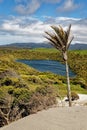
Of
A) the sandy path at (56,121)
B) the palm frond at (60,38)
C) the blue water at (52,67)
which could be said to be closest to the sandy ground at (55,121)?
the sandy path at (56,121)

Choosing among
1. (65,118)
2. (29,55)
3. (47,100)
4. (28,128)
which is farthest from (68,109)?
(29,55)

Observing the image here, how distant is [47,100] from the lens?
21.9 meters

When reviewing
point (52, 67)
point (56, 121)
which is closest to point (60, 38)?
point (56, 121)

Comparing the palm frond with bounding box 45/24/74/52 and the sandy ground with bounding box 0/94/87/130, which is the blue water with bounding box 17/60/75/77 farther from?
the sandy ground with bounding box 0/94/87/130

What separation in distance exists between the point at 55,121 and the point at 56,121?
0.04m

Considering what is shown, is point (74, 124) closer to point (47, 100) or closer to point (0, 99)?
point (47, 100)

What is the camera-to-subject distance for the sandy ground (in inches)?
554

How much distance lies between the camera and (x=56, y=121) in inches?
581

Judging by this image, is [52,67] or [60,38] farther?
[52,67]

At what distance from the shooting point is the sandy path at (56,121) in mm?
14070

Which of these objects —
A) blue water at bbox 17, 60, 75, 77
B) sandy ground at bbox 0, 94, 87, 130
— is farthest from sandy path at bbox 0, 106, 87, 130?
blue water at bbox 17, 60, 75, 77

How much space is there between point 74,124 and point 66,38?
11.1 metres

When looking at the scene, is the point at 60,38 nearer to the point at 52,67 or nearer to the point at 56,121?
the point at 56,121

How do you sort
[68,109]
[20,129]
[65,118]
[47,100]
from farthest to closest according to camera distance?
[47,100]
[68,109]
[65,118]
[20,129]
